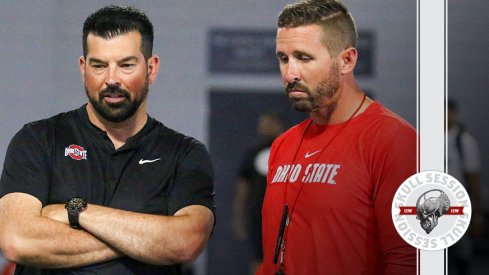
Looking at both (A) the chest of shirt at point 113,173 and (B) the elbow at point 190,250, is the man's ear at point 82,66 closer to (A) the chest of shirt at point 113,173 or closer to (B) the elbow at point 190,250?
(A) the chest of shirt at point 113,173

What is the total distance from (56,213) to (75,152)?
20cm

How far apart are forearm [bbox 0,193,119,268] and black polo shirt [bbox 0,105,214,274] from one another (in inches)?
1.4

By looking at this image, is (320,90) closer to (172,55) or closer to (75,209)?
(172,55)

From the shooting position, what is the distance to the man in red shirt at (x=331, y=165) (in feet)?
7.54

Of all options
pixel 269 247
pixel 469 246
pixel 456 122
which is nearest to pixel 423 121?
pixel 456 122

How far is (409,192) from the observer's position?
2.36m

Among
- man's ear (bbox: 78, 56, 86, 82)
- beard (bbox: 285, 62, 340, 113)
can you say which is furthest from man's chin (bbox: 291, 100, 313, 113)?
man's ear (bbox: 78, 56, 86, 82)

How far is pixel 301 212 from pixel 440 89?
0.54 m

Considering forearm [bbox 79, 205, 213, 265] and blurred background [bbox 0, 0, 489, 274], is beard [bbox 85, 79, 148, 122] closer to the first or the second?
blurred background [bbox 0, 0, 489, 274]

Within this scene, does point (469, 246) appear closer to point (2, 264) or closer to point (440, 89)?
point (440, 89)

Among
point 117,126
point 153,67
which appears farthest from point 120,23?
point 117,126

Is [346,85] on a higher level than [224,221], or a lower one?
higher

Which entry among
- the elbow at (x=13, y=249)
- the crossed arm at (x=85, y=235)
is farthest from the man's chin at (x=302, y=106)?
the elbow at (x=13, y=249)

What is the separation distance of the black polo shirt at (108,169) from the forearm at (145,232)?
0.15 feet
